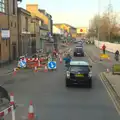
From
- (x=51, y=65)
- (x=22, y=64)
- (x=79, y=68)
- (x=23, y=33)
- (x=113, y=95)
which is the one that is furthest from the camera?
(x=23, y=33)

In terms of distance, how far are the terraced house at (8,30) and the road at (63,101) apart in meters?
16.5

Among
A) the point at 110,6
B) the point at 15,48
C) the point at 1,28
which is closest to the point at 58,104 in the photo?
the point at 1,28

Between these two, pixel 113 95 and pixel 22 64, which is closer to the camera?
pixel 113 95

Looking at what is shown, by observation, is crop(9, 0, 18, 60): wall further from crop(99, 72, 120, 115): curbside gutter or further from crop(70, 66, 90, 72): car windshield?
crop(70, 66, 90, 72): car windshield

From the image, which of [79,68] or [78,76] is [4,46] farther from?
[78,76]

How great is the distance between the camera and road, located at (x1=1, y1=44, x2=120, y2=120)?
1339cm

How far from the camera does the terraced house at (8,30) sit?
39.0m

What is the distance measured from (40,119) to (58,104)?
3.17 meters

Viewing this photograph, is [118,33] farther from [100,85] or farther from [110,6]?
[100,85]

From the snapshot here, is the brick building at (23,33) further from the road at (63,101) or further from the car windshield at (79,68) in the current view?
the car windshield at (79,68)

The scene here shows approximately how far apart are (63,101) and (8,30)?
23.9 meters

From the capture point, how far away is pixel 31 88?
69.4 ft

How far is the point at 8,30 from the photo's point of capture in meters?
39.1

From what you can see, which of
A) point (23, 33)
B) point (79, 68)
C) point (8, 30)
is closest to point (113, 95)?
point (79, 68)
